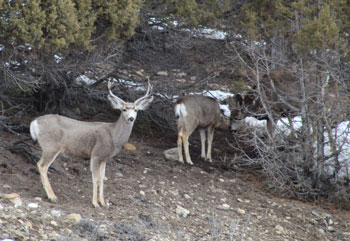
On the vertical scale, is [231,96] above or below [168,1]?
below

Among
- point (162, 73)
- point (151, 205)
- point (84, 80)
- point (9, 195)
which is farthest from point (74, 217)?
point (162, 73)

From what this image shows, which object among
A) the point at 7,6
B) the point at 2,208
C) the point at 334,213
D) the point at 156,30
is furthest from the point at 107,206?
the point at 156,30

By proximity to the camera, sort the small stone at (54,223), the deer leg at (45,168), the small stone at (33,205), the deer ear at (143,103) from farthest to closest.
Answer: the deer ear at (143,103) → the deer leg at (45,168) → the small stone at (33,205) → the small stone at (54,223)

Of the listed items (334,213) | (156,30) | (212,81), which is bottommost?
(334,213)

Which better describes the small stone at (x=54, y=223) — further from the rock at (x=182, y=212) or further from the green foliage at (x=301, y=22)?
the green foliage at (x=301, y=22)

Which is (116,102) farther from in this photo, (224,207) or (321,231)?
(321,231)

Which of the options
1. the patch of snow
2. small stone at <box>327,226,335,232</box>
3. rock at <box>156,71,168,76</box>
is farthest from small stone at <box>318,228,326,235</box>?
the patch of snow

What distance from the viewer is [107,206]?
825 centimetres

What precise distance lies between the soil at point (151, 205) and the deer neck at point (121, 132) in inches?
35.7

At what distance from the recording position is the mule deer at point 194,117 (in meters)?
11.1

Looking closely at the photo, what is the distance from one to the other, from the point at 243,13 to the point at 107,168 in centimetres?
385

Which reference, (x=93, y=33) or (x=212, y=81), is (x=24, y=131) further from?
(x=212, y=81)

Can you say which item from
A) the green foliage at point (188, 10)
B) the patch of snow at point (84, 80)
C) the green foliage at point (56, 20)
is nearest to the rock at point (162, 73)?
the green foliage at point (188, 10)

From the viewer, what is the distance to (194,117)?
11.3 meters
